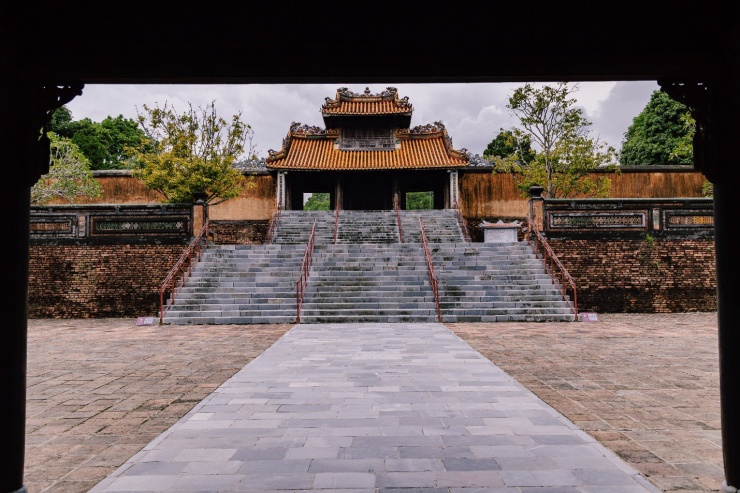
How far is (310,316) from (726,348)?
35.9 feet

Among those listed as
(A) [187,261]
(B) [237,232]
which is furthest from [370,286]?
(B) [237,232]

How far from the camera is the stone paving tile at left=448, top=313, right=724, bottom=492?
3.63m

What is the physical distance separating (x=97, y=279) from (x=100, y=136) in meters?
25.0

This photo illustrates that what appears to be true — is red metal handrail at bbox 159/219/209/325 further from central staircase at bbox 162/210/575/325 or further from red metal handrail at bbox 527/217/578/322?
red metal handrail at bbox 527/217/578/322

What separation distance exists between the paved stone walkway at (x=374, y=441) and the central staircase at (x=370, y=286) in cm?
663

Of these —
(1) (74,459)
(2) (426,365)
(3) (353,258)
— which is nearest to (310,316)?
(3) (353,258)

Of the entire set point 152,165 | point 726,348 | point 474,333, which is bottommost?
point 474,333

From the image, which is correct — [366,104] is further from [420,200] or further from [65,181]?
[420,200]

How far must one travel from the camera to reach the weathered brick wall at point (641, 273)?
Answer: 16406 millimetres

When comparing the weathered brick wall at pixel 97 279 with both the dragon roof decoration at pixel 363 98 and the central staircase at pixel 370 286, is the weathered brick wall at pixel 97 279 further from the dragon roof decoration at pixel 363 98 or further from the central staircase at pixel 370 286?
the dragon roof decoration at pixel 363 98

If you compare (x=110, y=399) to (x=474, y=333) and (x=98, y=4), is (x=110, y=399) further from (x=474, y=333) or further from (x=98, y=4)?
(x=474, y=333)

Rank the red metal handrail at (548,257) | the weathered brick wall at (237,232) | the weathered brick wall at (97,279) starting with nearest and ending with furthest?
the red metal handrail at (548,257)
the weathered brick wall at (97,279)
the weathered brick wall at (237,232)

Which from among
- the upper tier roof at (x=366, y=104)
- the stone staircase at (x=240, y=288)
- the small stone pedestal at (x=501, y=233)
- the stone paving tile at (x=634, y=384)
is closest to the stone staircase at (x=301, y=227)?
the stone staircase at (x=240, y=288)

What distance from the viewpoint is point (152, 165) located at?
19.9m
